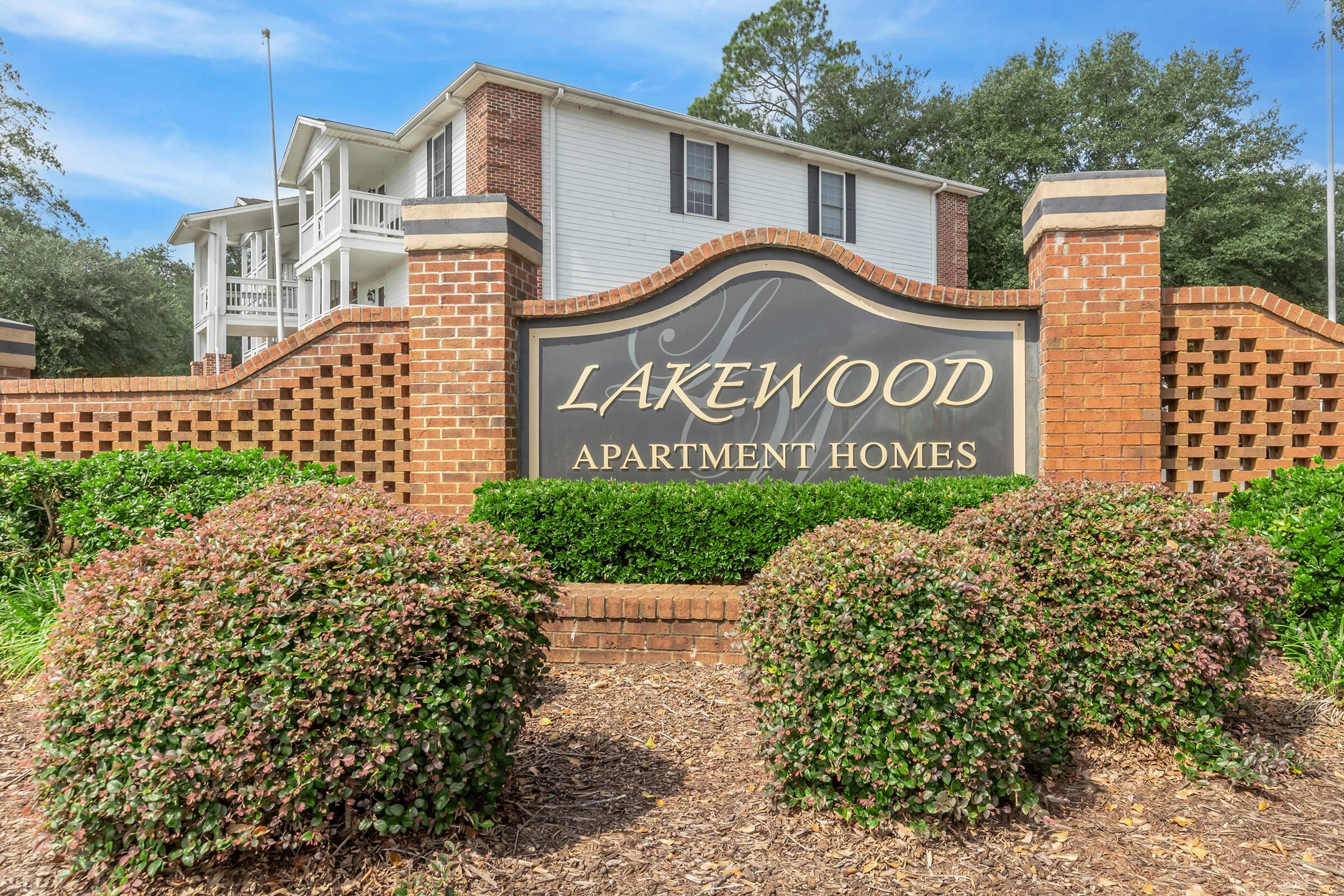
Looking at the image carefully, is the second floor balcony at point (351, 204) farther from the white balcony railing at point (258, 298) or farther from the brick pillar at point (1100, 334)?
the brick pillar at point (1100, 334)

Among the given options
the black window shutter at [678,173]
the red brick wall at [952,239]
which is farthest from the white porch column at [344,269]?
the red brick wall at [952,239]

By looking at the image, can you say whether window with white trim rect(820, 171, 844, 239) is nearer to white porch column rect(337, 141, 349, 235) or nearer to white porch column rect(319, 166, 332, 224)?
white porch column rect(337, 141, 349, 235)

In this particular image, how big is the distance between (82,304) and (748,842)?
26.0 meters

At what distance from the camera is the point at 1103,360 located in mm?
6191

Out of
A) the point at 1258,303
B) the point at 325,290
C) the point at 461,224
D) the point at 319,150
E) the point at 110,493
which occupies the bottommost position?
the point at 110,493

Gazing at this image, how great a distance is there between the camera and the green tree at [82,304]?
22.0 m

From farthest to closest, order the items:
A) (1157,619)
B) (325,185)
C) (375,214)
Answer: (325,185) → (375,214) → (1157,619)

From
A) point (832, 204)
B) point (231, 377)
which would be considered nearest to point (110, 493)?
point (231, 377)

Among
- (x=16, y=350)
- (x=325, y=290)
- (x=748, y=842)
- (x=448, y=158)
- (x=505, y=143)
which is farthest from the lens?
(x=325, y=290)

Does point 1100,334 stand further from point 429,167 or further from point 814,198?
point 429,167

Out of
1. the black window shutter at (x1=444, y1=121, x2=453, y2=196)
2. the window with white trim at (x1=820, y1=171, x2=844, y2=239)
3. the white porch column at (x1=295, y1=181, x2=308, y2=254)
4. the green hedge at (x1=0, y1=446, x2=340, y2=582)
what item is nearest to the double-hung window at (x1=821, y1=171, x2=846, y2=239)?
the window with white trim at (x1=820, y1=171, x2=844, y2=239)

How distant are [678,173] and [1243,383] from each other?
13.9 meters

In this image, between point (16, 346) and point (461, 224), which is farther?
point (16, 346)

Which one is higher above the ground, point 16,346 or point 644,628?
point 16,346
